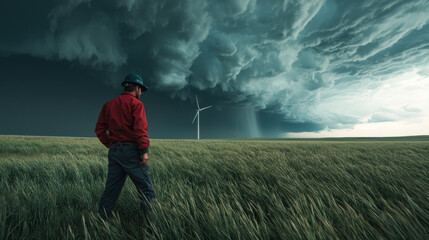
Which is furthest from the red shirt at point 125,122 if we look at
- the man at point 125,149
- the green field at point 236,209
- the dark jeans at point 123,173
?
the green field at point 236,209

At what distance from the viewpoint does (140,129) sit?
7.76 ft

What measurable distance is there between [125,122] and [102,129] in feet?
1.82

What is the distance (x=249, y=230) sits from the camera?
140 centimetres

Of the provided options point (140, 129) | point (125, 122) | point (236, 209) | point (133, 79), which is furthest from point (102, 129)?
point (236, 209)

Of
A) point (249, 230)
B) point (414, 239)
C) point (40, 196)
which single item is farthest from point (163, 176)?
point (414, 239)

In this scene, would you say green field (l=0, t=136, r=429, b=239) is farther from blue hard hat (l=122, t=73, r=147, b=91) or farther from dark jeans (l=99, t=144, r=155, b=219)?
blue hard hat (l=122, t=73, r=147, b=91)

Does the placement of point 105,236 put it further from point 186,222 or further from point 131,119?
point 131,119

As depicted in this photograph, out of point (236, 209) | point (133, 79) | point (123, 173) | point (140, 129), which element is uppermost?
point (133, 79)

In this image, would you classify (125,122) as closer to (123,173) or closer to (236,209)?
(123,173)

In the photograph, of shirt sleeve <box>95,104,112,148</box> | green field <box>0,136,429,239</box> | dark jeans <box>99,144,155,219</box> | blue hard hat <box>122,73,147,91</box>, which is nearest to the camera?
green field <box>0,136,429,239</box>

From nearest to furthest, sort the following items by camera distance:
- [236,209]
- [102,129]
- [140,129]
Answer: [236,209]
[140,129]
[102,129]

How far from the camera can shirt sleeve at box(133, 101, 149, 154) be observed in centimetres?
233

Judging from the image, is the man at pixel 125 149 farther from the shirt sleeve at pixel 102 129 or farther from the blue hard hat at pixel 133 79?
the blue hard hat at pixel 133 79

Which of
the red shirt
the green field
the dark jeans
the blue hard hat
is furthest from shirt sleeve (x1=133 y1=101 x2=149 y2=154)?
the green field
